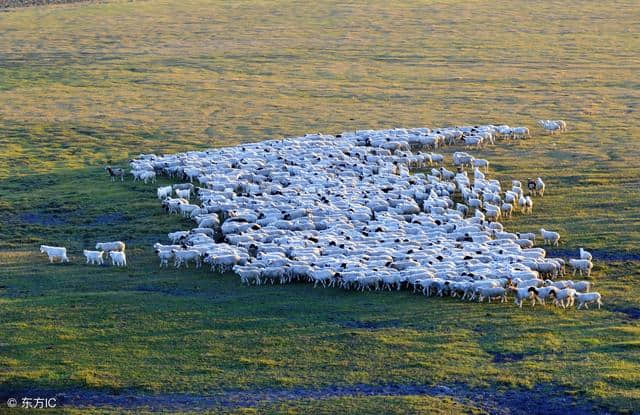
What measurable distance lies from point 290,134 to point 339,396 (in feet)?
86.7

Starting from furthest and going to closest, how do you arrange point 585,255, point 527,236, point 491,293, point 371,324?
point 527,236, point 585,255, point 491,293, point 371,324

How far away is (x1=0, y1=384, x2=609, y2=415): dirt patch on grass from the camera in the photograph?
18.2m

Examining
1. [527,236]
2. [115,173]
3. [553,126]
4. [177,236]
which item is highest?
[553,126]

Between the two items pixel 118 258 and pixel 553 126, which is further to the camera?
pixel 553 126

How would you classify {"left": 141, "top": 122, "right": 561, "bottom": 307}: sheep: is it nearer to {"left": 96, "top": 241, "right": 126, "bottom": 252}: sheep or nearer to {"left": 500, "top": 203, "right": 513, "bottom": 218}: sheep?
{"left": 500, "top": 203, "right": 513, "bottom": 218}: sheep

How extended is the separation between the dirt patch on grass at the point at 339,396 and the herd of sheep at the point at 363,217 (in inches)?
178

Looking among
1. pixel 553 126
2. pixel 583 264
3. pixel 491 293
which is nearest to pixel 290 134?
pixel 553 126

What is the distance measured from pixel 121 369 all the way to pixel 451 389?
5.91 meters

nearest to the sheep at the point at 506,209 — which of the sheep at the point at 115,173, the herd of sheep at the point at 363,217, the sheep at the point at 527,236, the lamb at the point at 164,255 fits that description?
the herd of sheep at the point at 363,217

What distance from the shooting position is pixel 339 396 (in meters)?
18.7

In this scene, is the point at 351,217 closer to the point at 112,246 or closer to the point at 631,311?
the point at 112,246

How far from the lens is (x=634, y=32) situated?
250 ft

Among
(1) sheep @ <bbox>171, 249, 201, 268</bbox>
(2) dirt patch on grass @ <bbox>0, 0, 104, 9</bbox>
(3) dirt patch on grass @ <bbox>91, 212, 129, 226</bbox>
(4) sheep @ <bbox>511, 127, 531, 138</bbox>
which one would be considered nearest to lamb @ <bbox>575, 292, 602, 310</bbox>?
(1) sheep @ <bbox>171, 249, 201, 268</bbox>

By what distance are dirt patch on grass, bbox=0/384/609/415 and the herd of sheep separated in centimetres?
453
